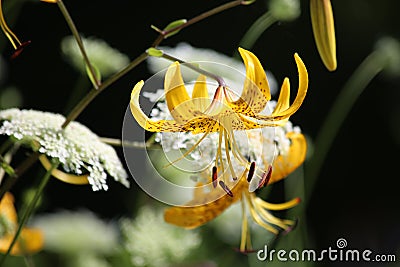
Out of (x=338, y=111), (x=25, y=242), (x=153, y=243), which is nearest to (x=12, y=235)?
(x=25, y=242)

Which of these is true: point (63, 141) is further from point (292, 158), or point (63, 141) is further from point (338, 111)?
point (338, 111)

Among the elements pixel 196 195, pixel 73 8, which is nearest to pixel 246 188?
pixel 196 195

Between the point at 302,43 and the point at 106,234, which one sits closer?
the point at 106,234

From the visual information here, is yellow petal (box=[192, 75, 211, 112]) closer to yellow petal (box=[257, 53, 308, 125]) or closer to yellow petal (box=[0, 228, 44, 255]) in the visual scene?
yellow petal (box=[257, 53, 308, 125])

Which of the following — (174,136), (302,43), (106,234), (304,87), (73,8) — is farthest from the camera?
(302,43)

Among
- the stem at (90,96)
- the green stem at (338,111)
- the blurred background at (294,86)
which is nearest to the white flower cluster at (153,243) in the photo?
the stem at (90,96)

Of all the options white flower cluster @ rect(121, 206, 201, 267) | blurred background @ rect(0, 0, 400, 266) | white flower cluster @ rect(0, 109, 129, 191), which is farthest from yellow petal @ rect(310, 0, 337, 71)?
blurred background @ rect(0, 0, 400, 266)

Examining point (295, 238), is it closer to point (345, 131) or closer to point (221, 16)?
point (221, 16)
